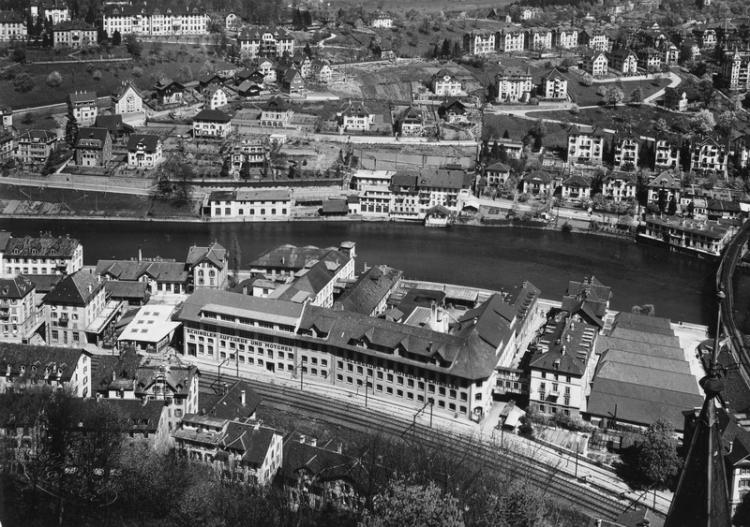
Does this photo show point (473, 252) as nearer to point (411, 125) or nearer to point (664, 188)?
point (664, 188)

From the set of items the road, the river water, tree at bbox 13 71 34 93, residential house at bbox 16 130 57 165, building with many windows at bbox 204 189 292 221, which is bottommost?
the road

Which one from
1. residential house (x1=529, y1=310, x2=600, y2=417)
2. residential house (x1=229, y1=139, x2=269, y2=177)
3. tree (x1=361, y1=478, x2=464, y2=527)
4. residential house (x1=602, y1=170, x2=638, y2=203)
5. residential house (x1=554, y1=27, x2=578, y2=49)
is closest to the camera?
tree (x1=361, y1=478, x2=464, y2=527)

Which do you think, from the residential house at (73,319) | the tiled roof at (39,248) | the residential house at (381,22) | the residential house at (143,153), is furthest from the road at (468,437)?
the residential house at (381,22)

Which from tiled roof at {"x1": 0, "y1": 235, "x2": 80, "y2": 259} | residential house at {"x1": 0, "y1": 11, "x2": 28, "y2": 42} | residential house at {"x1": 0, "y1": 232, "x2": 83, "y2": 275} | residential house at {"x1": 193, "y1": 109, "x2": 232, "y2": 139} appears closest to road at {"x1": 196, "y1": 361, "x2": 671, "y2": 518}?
residential house at {"x1": 0, "y1": 232, "x2": 83, "y2": 275}

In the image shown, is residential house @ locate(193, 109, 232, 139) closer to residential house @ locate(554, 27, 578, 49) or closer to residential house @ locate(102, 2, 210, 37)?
residential house @ locate(102, 2, 210, 37)

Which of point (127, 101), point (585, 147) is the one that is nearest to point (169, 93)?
point (127, 101)
